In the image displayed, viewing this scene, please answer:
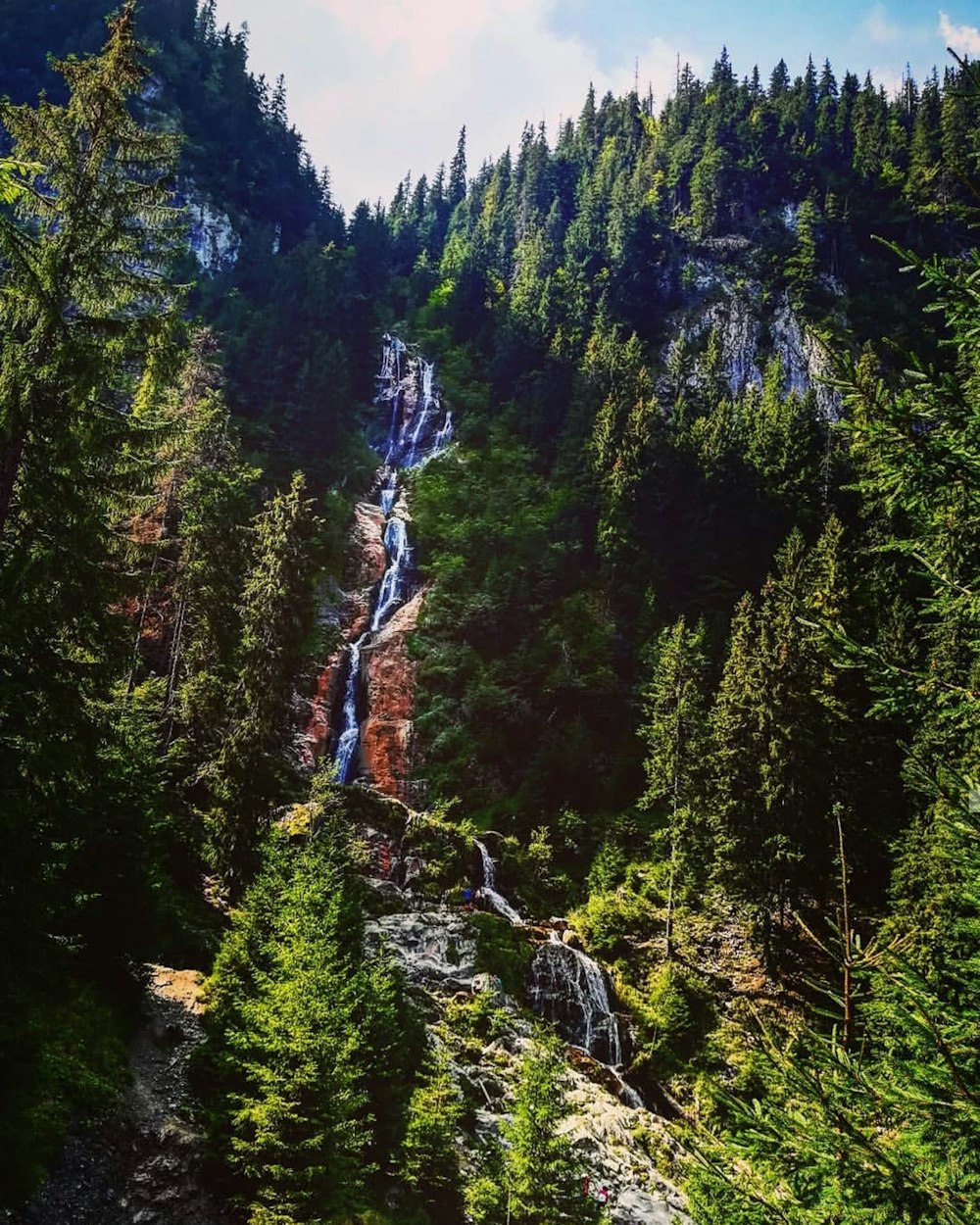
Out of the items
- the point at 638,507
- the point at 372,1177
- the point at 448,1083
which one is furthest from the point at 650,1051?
the point at 638,507

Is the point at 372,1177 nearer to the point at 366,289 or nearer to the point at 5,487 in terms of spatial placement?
the point at 5,487

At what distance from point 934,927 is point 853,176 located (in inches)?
3998

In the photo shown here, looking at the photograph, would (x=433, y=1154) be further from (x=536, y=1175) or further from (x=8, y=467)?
(x=8, y=467)

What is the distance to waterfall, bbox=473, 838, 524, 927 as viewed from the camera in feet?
97.0

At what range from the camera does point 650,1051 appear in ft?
80.6

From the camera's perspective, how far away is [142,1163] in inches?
542

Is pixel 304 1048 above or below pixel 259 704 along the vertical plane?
below

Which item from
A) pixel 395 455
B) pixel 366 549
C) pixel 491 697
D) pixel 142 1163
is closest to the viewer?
pixel 142 1163

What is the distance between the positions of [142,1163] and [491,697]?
3042cm

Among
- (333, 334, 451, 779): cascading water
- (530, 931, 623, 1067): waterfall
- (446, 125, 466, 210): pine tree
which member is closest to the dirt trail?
(530, 931, 623, 1067): waterfall

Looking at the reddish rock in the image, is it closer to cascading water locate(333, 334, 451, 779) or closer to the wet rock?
cascading water locate(333, 334, 451, 779)

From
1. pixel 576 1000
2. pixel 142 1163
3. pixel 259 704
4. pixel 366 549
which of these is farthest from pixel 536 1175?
pixel 366 549

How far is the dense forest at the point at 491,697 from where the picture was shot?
5.85 metres

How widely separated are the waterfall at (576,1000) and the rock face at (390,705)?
14247mm
